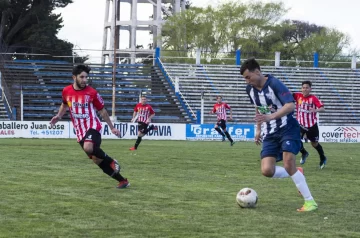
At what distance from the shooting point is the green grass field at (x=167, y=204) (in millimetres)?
8047

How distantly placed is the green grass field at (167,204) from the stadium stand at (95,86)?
1057 inches

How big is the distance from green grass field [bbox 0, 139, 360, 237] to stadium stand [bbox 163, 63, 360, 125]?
2948 centimetres

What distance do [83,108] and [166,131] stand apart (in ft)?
88.1

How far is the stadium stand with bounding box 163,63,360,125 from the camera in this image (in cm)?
4650

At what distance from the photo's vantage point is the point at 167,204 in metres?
10.1

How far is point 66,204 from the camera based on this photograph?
9.99m

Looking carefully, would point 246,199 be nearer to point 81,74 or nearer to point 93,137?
point 93,137

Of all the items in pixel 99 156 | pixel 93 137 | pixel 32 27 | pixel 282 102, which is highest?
pixel 32 27

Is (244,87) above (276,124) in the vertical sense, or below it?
below

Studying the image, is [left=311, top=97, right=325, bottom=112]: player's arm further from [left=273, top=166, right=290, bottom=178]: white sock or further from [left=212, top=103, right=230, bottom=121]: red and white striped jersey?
[left=212, top=103, right=230, bottom=121]: red and white striped jersey

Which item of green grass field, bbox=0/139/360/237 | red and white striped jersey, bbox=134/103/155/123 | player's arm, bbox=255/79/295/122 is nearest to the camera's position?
green grass field, bbox=0/139/360/237

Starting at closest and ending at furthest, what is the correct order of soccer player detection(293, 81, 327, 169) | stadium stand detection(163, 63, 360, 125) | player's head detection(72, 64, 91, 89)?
player's head detection(72, 64, 91, 89), soccer player detection(293, 81, 327, 169), stadium stand detection(163, 63, 360, 125)

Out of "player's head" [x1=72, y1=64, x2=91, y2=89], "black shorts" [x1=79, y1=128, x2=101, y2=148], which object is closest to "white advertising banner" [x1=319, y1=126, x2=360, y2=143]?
"black shorts" [x1=79, y1=128, x2=101, y2=148]

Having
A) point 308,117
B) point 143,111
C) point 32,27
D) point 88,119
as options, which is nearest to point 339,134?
point 143,111
